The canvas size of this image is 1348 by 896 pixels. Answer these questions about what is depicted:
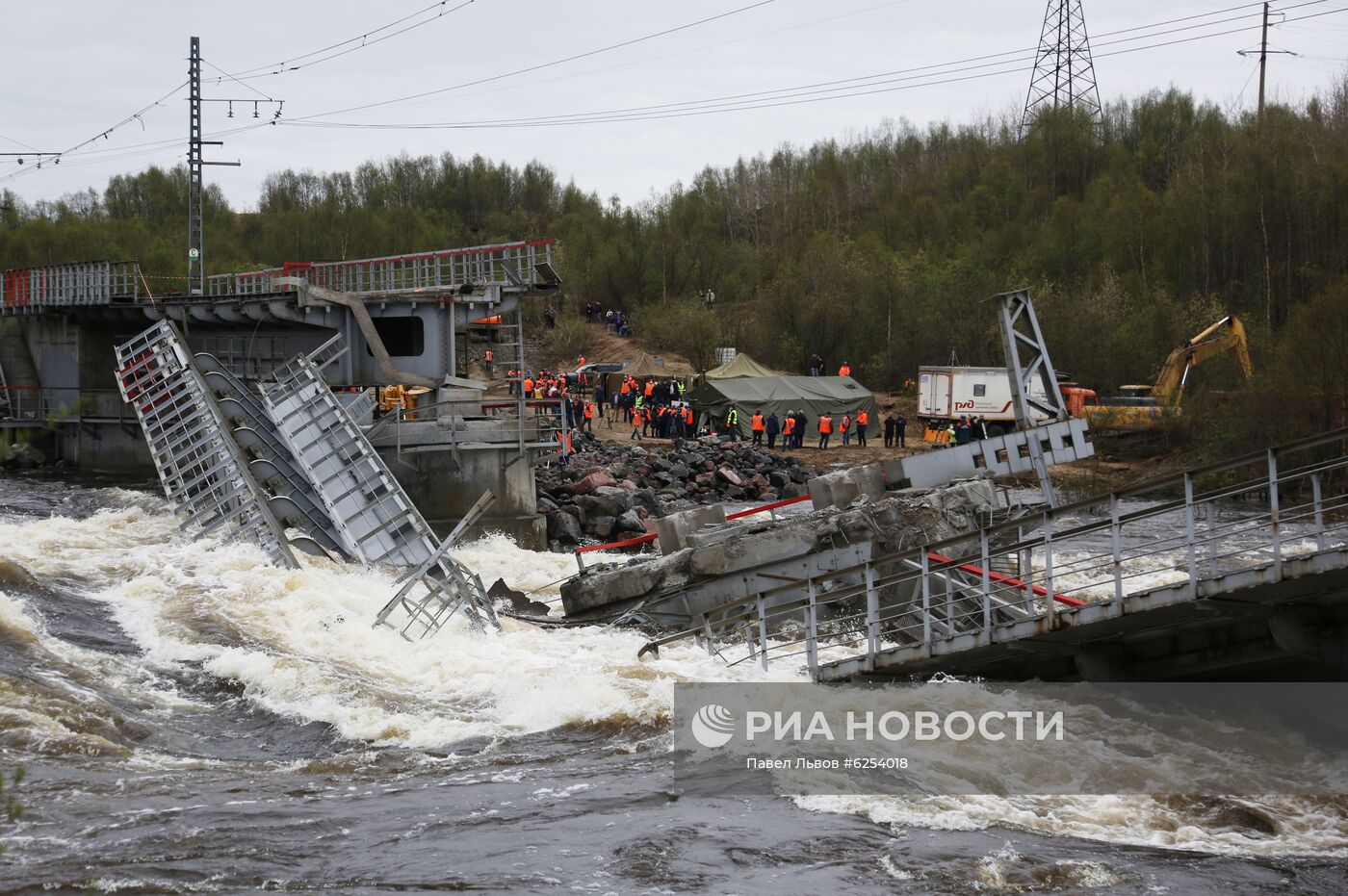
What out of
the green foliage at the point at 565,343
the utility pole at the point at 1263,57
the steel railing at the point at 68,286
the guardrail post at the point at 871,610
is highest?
the utility pole at the point at 1263,57

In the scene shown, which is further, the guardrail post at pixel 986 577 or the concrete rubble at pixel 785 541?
the concrete rubble at pixel 785 541

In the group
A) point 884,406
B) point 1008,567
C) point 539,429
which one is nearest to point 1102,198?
point 884,406

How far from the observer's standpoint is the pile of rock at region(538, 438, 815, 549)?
32562mm

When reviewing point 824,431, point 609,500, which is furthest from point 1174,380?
point 609,500

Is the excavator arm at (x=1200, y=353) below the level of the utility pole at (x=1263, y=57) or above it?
below

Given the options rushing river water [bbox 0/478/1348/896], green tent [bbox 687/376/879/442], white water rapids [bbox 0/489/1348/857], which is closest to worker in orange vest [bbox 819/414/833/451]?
green tent [bbox 687/376/879/442]

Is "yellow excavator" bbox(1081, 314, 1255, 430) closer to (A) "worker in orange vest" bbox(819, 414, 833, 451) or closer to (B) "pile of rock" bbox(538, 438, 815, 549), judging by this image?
(A) "worker in orange vest" bbox(819, 414, 833, 451)

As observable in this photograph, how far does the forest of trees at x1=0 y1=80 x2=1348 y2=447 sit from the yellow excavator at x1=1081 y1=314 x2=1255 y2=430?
0.86m

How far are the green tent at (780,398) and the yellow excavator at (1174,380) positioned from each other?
349 inches

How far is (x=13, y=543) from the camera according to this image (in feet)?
79.5

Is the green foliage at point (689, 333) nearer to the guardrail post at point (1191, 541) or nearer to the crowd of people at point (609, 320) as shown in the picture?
the crowd of people at point (609, 320)

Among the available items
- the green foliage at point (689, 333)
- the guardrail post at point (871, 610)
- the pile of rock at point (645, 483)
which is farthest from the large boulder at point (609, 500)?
the green foliage at point (689, 333)

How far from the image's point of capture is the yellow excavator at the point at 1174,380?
44.8m

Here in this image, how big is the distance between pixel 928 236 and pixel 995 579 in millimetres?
65680
